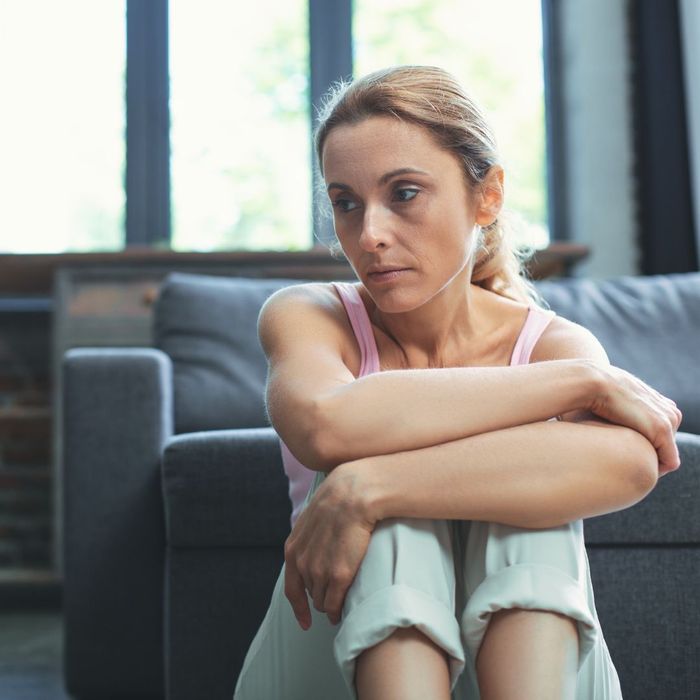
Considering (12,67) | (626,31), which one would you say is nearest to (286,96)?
(12,67)

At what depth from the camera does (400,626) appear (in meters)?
0.90

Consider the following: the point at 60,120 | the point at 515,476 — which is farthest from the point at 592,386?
the point at 60,120

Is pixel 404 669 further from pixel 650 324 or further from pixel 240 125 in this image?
pixel 240 125

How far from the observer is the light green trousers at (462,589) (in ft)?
2.99

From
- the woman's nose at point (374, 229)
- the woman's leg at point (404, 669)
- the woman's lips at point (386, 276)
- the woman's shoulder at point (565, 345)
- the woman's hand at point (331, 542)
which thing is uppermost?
the woman's nose at point (374, 229)

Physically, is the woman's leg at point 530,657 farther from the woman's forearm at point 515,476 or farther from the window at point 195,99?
the window at point 195,99

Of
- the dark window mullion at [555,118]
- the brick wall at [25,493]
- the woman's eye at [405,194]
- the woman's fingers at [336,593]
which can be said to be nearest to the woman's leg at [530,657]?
the woman's fingers at [336,593]

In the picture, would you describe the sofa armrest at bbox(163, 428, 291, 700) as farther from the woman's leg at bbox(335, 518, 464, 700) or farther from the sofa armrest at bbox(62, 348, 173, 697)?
the woman's leg at bbox(335, 518, 464, 700)

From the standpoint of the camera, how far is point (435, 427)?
102 centimetres

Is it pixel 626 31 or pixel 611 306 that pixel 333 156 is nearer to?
pixel 611 306

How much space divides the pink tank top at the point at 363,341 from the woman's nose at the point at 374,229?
0.19 metres

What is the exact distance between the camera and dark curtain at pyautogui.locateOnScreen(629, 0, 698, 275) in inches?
118

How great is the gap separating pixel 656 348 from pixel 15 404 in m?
2.11

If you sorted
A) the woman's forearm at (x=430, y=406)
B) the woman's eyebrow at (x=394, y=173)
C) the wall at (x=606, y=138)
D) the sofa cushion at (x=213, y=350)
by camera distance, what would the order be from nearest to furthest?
the woman's forearm at (x=430, y=406)
the woman's eyebrow at (x=394, y=173)
the sofa cushion at (x=213, y=350)
the wall at (x=606, y=138)
